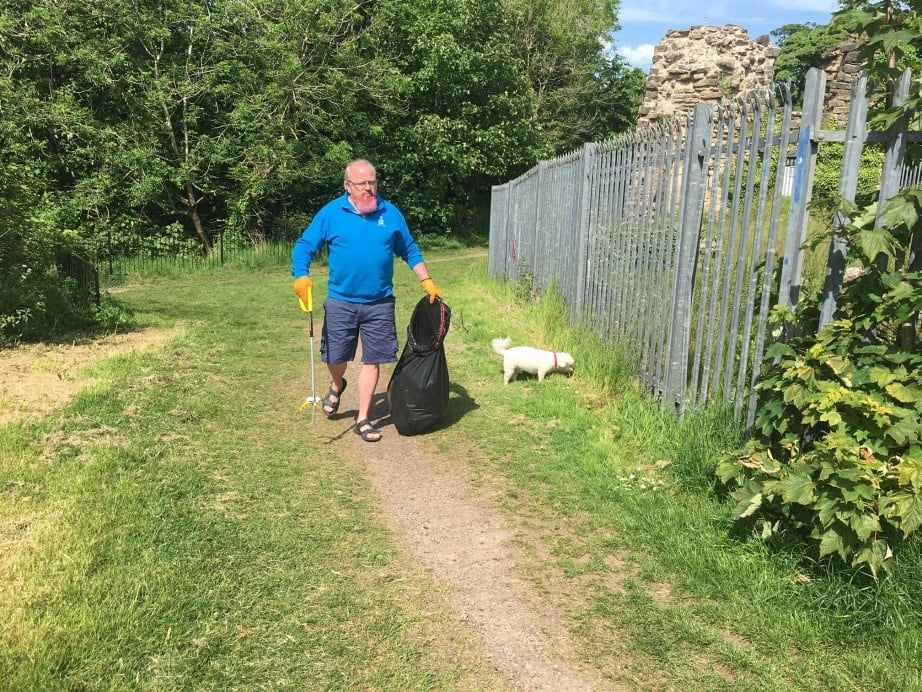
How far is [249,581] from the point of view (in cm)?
324

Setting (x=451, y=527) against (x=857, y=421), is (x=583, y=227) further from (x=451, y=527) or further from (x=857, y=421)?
(x=857, y=421)

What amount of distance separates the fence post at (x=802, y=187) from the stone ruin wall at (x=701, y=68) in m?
9.79

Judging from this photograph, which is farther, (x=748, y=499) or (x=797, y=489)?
(x=748, y=499)

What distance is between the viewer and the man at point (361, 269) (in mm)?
5020

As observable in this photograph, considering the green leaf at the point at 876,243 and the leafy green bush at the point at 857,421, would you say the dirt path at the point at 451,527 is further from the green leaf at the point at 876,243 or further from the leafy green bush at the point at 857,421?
the green leaf at the point at 876,243

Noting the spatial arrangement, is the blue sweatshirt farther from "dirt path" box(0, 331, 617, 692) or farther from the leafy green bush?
the leafy green bush

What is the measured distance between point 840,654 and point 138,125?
18.7m

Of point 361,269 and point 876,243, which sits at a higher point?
point 876,243

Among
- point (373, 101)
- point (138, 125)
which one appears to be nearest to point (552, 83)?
point (373, 101)

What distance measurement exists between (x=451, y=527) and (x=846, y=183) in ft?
9.09

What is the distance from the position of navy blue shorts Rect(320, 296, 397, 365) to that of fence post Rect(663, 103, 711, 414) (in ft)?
6.95

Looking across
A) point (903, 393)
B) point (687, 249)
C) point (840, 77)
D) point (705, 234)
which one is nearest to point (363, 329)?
point (687, 249)

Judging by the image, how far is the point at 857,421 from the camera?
9.95ft

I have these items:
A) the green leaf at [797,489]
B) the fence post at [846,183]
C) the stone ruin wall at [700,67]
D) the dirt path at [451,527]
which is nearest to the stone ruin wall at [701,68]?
the stone ruin wall at [700,67]
